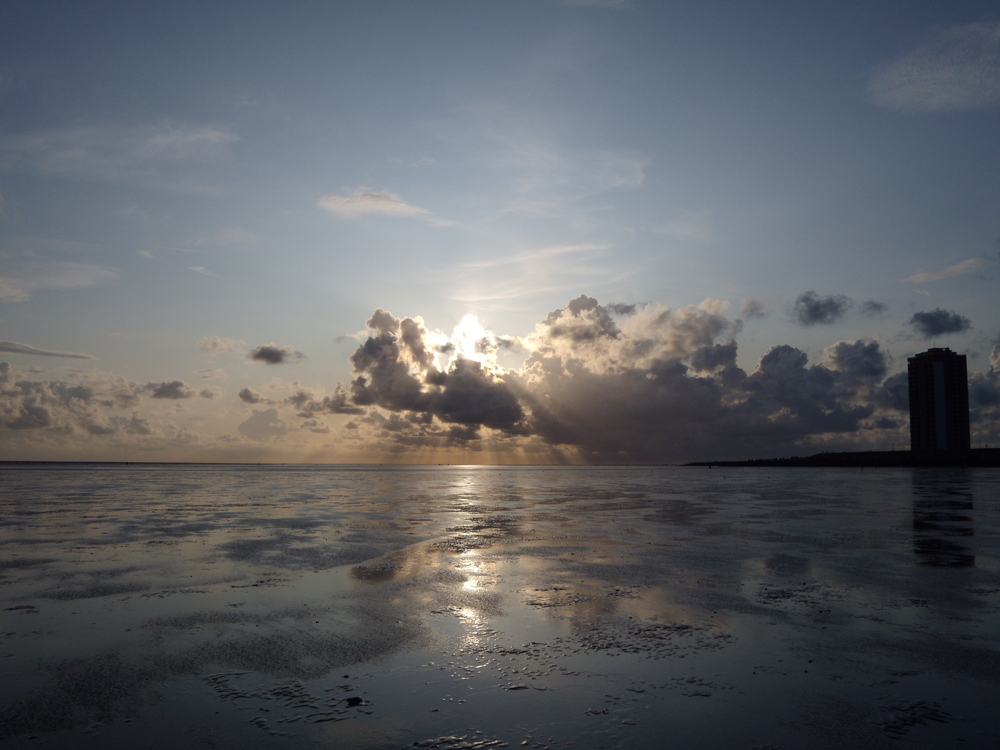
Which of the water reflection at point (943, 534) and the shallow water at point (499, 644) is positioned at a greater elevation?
the shallow water at point (499, 644)

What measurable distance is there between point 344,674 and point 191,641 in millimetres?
3077

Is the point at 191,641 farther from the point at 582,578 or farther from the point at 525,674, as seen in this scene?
the point at 582,578

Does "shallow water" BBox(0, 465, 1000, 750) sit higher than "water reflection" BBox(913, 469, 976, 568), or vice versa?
"shallow water" BBox(0, 465, 1000, 750)

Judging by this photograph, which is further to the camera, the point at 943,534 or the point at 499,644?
the point at 943,534

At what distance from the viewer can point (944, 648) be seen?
30.6 feet

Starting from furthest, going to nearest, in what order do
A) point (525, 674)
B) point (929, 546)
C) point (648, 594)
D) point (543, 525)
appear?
point (543, 525), point (929, 546), point (648, 594), point (525, 674)

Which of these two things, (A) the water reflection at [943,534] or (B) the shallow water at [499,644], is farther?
(A) the water reflection at [943,534]

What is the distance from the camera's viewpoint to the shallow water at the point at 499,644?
6703 millimetres

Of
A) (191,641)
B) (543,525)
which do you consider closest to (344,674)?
(191,641)

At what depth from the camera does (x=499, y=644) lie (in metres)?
9.50

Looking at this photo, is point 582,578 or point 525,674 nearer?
point 525,674

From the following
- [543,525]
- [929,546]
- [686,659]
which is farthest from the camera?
[543,525]

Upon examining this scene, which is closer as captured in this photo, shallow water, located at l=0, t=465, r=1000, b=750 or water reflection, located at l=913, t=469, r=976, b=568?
shallow water, located at l=0, t=465, r=1000, b=750

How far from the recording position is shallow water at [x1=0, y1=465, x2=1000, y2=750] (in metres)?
6.70
